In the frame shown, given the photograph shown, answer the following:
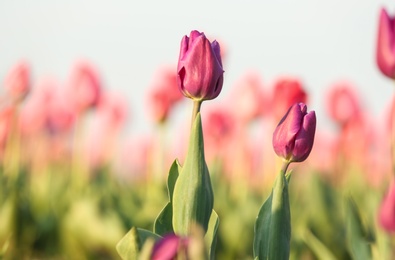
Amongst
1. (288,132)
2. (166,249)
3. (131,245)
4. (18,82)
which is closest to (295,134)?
(288,132)

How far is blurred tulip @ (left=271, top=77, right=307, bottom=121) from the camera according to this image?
275 cm

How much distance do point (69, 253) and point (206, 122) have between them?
129cm

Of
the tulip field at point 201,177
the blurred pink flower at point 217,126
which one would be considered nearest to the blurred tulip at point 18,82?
the tulip field at point 201,177

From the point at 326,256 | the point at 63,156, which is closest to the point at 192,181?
the point at 326,256

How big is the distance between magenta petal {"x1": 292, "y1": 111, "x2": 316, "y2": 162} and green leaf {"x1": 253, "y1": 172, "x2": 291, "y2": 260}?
52mm

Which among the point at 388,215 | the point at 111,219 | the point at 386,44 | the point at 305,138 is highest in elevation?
the point at 386,44

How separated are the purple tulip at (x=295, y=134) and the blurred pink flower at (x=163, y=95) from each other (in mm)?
2409

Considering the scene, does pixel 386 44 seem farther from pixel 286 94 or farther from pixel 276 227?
pixel 286 94

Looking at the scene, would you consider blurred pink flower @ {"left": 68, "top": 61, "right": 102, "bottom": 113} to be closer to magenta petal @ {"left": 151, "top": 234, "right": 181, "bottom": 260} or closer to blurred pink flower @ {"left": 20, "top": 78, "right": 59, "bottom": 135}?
blurred pink flower @ {"left": 20, "top": 78, "right": 59, "bottom": 135}

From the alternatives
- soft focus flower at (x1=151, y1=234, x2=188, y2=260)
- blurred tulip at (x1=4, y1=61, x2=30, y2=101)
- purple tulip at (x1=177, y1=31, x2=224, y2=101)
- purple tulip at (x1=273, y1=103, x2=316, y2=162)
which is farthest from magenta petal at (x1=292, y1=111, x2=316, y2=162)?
blurred tulip at (x1=4, y1=61, x2=30, y2=101)

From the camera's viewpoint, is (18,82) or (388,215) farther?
(18,82)

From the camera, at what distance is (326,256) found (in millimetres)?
2381

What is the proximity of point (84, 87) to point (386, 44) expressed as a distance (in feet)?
8.69

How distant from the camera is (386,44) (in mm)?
1727
